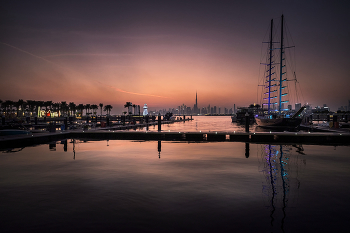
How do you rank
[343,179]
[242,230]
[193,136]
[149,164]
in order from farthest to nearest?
[193,136]
[149,164]
[343,179]
[242,230]

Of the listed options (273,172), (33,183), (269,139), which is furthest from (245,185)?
(269,139)

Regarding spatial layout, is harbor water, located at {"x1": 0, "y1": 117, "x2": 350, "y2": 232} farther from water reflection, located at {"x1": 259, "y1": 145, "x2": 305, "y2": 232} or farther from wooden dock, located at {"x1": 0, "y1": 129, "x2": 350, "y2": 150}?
wooden dock, located at {"x1": 0, "y1": 129, "x2": 350, "y2": 150}

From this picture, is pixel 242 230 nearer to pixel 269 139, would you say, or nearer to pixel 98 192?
pixel 98 192

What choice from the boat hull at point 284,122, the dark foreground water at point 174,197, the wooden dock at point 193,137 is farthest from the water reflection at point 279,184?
the boat hull at point 284,122

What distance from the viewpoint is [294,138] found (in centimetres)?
2692

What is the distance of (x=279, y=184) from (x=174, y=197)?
468cm

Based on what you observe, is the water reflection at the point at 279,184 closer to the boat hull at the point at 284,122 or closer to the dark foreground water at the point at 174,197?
the dark foreground water at the point at 174,197

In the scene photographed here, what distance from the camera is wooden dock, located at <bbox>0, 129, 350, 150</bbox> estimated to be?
2403 centimetres

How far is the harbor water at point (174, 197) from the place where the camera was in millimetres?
6379

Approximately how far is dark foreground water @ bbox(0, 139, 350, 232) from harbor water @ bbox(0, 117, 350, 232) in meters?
0.03

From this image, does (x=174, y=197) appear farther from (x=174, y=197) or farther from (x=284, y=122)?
(x=284, y=122)

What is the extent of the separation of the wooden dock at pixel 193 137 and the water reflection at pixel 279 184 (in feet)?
36.0

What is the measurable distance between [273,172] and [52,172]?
37.7 ft

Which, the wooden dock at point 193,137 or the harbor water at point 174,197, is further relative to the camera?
the wooden dock at point 193,137
